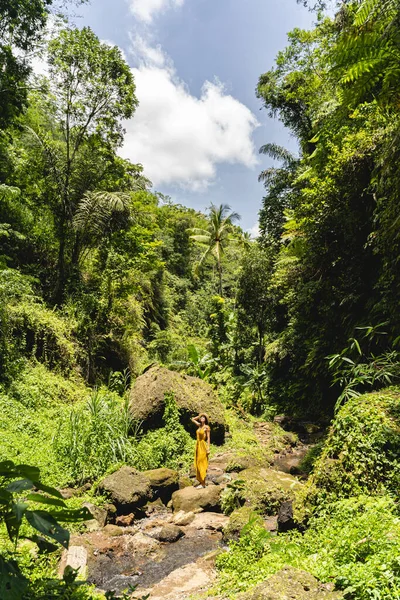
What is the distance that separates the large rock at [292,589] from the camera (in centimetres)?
260

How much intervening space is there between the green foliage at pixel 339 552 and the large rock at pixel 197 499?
1895mm

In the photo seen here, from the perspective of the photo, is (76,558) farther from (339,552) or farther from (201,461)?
(201,461)

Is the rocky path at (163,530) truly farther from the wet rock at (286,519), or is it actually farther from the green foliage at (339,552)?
the wet rock at (286,519)

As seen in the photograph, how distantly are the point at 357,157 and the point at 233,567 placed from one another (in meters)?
9.56

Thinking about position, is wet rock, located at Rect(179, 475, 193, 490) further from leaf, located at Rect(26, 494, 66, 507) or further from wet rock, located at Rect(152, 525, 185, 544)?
leaf, located at Rect(26, 494, 66, 507)

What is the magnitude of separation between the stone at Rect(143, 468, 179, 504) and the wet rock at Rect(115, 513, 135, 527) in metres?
0.94

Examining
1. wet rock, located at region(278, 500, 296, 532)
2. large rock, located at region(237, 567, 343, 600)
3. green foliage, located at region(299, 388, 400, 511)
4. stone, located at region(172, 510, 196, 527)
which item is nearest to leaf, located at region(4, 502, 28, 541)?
large rock, located at region(237, 567, 343, 600)

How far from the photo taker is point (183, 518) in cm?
601

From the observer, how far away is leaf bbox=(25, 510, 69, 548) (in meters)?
0.93

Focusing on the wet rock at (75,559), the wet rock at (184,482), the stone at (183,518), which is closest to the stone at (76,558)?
the wet rock at (75,559)

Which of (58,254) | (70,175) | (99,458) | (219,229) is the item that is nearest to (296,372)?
(99,458)

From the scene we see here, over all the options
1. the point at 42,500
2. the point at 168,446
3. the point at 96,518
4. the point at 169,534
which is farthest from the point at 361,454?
the point at 168,446

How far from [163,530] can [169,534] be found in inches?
5.1

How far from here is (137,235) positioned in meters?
14.9
